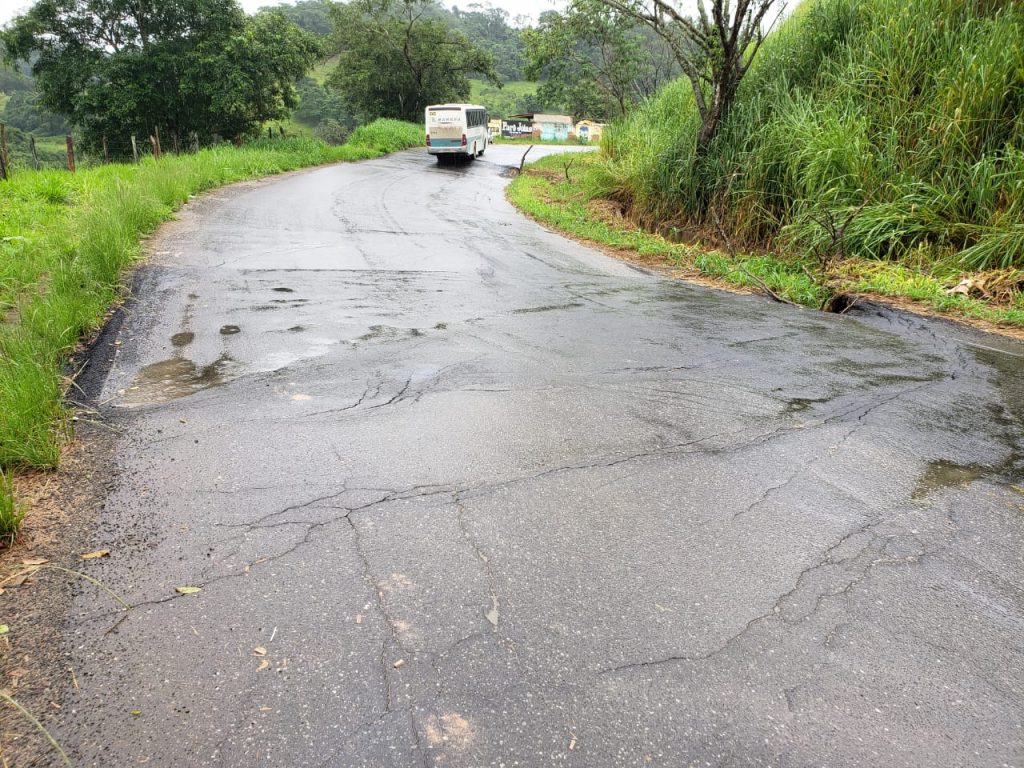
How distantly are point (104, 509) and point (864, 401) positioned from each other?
461cm

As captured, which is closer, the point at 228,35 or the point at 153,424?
the point at 153,424

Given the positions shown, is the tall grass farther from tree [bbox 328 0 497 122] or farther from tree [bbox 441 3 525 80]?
tree [bbox 441 3 525 80]

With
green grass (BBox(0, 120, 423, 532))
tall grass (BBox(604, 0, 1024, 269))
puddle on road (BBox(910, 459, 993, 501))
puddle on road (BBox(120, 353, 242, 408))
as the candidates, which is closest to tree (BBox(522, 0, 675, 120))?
tall grass (BBox(604, 0, 1024, 269))

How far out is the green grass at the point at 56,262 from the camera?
347cm

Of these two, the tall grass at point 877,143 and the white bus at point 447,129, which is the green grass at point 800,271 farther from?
the white bus at point 447,129

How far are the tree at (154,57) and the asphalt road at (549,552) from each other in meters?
27.1

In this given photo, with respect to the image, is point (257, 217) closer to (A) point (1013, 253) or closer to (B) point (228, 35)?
(A) point (1013, 253)

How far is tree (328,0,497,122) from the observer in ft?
132

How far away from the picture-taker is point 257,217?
A: 11.6 metres

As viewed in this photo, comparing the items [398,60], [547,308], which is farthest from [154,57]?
[547,308]

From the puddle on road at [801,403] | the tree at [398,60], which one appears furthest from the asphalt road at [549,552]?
the tree at [398,60]

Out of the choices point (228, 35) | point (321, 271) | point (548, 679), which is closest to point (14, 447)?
point (548, 679)

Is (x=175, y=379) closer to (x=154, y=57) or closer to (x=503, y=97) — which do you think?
(x=154, y=57)

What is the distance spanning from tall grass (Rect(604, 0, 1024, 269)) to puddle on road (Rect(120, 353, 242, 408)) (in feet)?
26.0
